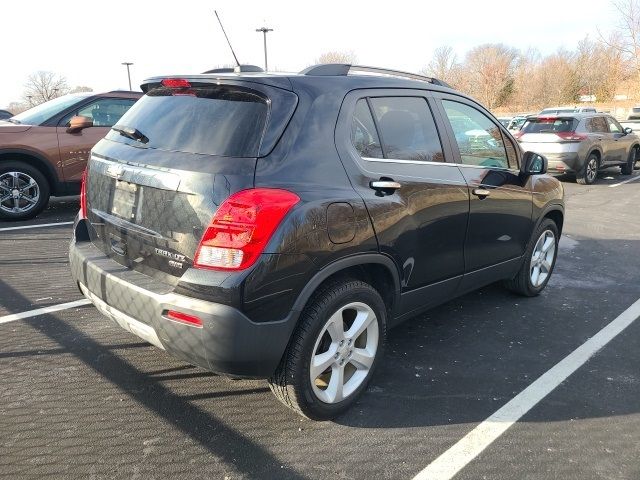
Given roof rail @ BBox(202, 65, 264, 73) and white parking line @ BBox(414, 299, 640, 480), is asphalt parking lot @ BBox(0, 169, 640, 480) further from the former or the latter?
roof rail @ BBox(202, 65, 264, 73)

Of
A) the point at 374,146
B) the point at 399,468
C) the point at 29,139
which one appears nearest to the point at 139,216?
the point at 374,146

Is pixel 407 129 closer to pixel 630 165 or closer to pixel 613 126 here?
pixel 613 126

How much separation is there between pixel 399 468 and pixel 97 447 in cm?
146

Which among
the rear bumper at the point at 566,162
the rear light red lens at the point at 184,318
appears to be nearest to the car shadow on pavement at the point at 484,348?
the rear light red lens at the point at 184,318

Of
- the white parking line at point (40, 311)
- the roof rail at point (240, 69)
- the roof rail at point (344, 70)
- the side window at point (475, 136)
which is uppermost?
the roof rail at point (240, 69)

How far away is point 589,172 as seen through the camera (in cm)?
1288

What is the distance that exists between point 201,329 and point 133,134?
4.22ft

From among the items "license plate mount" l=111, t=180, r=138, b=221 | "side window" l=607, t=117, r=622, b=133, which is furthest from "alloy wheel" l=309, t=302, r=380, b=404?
"side window" l=607, t=117, r=622, b=133

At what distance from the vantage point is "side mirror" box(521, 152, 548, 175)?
420 cm

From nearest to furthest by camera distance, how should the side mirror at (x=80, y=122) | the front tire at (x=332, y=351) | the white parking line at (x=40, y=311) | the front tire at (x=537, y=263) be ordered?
the front tire at (x=332, y=351)
the white parking line at (x=40, y=311)
the front tire at (x=537, y=263)
the side mirror at (x=80, y=122)

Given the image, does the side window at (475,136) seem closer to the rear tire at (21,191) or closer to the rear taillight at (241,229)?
the rear taillight at (241,229)

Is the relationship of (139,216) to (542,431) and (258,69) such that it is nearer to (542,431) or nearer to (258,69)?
(258,69)

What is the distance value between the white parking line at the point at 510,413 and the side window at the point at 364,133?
1.60 m

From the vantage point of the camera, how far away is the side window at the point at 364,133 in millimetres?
2947
